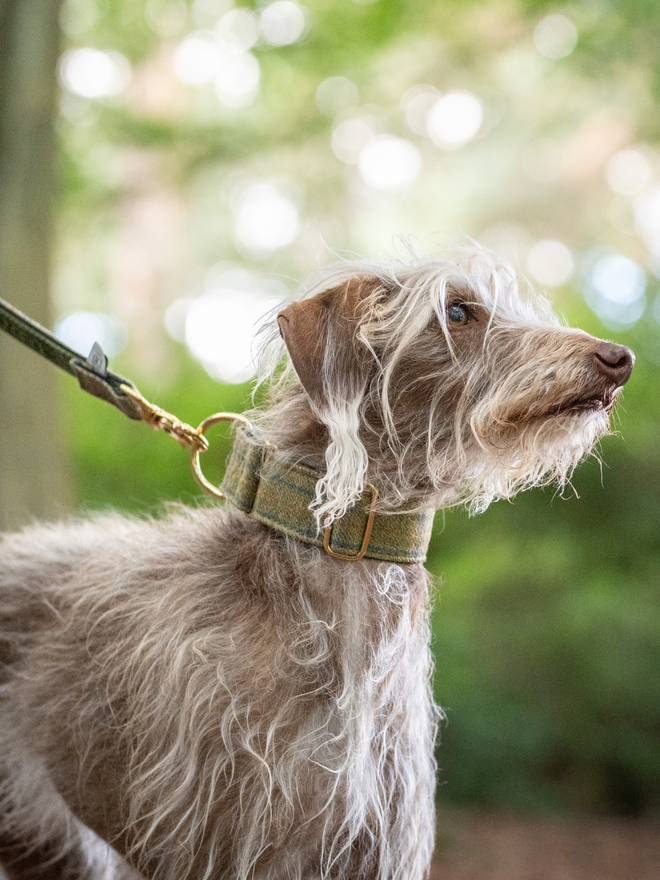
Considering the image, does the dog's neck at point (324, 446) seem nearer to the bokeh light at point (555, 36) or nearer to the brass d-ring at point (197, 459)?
the brass d-ring at point (197, 459)

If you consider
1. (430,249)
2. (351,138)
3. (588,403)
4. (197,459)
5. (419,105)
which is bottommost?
(197,459)

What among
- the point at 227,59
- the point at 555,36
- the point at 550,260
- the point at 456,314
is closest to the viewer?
the point at 456,314

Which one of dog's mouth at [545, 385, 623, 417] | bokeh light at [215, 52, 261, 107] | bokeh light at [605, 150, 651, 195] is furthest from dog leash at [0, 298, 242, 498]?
bokeh light at [605, 150, 651, 195]

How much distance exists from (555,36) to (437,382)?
6172 mm

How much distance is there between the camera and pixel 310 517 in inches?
88.3

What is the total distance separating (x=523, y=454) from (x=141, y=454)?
498 cm

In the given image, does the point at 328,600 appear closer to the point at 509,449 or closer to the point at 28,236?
the point at 509,449

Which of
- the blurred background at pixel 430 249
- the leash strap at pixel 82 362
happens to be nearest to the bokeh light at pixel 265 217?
the blurred background at pixel 430 249

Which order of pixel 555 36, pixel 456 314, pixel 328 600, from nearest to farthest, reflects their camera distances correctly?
1. pixel 328 600
2. pixel 456 314
3. pixel 555 36

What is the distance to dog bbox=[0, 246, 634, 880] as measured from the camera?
219cm

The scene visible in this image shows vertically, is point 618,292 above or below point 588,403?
A: above

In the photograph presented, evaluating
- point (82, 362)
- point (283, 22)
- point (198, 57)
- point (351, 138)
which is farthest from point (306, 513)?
point (198, 57)

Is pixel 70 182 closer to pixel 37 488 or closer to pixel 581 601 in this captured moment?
pixel 37 488

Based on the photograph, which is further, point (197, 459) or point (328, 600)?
point (197, 459)
